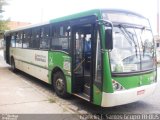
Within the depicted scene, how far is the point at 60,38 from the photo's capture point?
785cm

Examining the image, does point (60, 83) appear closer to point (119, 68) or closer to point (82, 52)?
point (82, 52)

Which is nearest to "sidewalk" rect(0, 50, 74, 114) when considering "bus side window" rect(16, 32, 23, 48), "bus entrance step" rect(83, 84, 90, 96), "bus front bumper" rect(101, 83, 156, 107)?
"bus entrance step" rect(83, 84, 90, 96)

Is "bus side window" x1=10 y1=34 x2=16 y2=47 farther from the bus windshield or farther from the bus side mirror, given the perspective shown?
the bus side mirror

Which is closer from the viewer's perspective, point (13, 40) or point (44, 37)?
point (44, 37)

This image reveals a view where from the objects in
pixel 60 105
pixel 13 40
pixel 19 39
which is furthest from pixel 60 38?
pixel 13 40

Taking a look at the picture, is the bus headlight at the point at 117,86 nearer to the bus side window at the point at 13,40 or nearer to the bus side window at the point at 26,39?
the bus side window at the point at 26,39

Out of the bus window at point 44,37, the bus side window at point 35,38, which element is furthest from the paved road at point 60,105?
the bus side window at point 35,38

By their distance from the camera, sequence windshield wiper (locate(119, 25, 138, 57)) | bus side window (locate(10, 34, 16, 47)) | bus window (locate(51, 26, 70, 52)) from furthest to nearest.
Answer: bus side window (locate(10, 34, 16, 47)) < bus window (locate(51, 26, 70, 52)) < windshield wiper (locate(119, 25, 138, 57))

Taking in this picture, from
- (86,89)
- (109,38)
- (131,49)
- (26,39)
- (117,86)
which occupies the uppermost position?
(26,39)

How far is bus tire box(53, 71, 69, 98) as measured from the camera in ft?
25.1

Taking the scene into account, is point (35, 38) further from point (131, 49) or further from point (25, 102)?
point (131, 49)

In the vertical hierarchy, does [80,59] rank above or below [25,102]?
above

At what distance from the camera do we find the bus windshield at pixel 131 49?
5.82 m

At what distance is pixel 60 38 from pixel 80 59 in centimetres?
115
